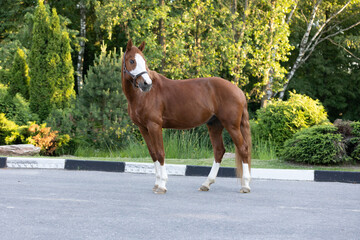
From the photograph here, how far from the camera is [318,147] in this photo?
32.6 ft

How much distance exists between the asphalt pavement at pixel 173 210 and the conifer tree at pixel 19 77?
1207cm

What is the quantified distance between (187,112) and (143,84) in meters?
0.98

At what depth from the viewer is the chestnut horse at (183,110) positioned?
22.4 ft

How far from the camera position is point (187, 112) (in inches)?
280

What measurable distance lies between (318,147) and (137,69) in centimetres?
499

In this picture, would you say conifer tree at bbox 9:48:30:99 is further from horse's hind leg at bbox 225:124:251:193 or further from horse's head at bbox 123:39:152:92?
horse's hind leg at bbox 225:124:251:193

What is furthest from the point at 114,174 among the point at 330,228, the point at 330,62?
the point at 330,62

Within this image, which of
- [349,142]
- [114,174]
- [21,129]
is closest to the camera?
→ [114,174]

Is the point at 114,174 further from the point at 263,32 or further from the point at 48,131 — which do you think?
the point at 263,32

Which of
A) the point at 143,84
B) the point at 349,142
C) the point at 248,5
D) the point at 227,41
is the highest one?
the point at 248,5

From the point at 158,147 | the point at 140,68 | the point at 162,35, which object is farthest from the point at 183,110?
the point at 162,35

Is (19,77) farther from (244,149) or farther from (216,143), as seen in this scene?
(244,149)

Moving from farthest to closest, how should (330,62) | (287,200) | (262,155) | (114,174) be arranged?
(330,62), (262,155), (114,174), (287,200)

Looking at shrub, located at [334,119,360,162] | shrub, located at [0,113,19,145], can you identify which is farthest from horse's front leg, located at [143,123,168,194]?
shrub, located at [0,113,19,145]
